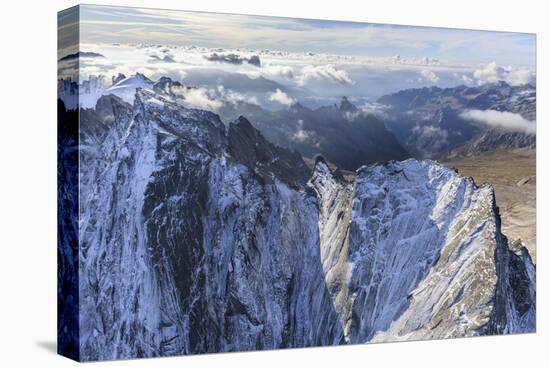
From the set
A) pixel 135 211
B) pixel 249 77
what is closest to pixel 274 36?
pixel 249 77

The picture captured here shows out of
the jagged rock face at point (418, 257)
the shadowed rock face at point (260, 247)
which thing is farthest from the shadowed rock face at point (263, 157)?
the jagged rock face at point (418, 257)

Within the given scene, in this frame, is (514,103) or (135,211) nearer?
(135,211)

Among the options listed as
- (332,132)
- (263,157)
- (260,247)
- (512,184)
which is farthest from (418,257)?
(263,157)

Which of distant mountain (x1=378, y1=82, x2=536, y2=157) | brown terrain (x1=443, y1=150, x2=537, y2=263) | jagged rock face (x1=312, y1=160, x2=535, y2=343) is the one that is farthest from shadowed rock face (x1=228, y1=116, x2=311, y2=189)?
brown terrain (x1=443, y1=150, x2=537, y2=263)

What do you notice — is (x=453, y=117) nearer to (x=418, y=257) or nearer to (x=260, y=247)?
(x=418, y=257)

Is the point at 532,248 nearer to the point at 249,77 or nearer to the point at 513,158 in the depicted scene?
the point at 513,158

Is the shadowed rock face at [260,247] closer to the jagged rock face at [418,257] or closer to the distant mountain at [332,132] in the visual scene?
the jagged rock face at [418,257]
